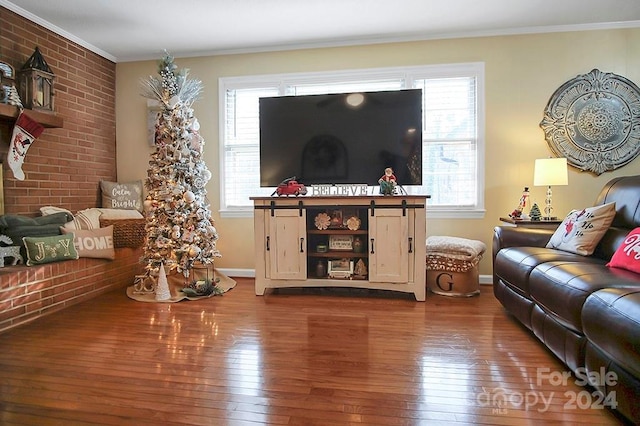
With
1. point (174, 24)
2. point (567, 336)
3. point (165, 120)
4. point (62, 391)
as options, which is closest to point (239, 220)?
point (165, 120)

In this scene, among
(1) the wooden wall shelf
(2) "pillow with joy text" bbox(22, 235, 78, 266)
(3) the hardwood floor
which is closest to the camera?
(3) the hardwood floor

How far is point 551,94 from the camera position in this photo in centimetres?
363

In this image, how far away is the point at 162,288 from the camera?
10.7 feet

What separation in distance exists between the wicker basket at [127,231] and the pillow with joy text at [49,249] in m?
0.51

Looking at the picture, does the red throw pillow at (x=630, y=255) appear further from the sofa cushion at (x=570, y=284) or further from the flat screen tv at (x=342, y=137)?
the flat screen tv at (x=342, y=137)

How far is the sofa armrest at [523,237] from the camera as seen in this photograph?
275cm

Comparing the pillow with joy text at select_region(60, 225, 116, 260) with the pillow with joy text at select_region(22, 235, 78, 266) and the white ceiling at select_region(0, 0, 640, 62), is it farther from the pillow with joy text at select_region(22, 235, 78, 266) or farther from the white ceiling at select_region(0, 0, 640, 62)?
the white ceiling at select_region(0, 0, 640, 62)

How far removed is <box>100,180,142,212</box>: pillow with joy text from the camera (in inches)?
162

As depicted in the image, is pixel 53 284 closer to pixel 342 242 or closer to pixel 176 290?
pixel 176 290

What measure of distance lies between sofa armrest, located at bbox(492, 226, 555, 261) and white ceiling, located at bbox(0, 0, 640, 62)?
190 cm

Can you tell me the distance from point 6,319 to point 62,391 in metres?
1.25

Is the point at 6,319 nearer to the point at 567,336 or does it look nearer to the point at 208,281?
the point at 208,281

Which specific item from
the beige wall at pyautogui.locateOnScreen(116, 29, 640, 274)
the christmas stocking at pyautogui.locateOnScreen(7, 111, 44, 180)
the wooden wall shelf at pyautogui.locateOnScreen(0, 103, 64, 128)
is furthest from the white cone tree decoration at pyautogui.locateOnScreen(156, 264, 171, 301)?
the beige wall at pyautogui.locateOnScreen(116, 29, 640, 274)

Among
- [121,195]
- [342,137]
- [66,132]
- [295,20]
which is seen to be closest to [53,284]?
[121,195]
